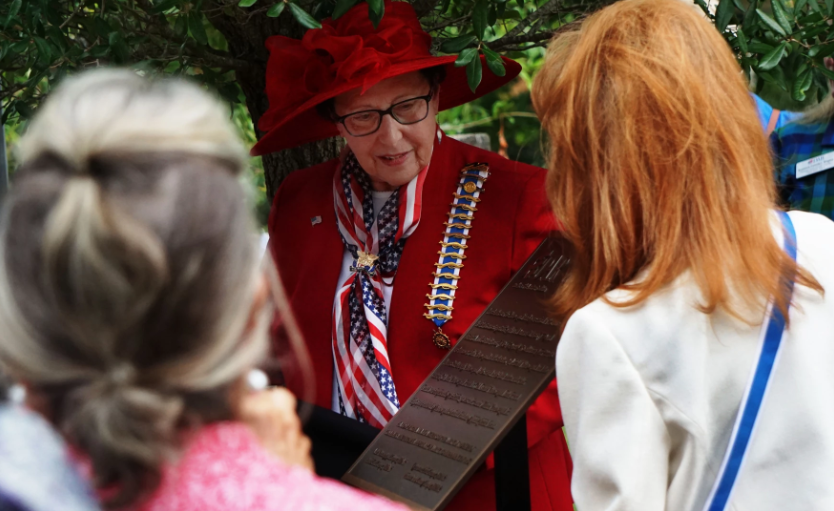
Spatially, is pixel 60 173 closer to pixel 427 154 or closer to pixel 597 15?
pixel 597 15

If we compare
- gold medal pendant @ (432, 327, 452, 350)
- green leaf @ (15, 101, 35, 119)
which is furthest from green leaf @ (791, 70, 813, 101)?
green leaf @ (15, 101, 35, 119)

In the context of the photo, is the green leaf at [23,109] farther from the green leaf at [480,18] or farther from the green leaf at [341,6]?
the green leaf at [480,18]

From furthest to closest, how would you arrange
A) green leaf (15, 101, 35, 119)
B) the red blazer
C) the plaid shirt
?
1. the plaid shirt
2. green leaf (15, 101, 35, 119)
3. the red blazer

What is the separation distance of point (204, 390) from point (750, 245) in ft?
3.24

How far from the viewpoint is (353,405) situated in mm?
2322

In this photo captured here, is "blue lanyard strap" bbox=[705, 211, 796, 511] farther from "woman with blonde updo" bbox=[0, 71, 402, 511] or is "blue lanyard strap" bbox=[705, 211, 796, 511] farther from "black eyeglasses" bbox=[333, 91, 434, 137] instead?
"black eyeglasses" bbox=[333, 91, 434, 137]

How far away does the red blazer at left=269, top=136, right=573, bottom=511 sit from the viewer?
2.28 meters

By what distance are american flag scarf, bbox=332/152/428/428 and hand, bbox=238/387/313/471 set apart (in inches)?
34.0

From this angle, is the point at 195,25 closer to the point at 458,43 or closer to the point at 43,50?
the point at 43,50

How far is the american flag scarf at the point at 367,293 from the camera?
7.47 ft

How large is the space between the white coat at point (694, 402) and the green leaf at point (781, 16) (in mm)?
835

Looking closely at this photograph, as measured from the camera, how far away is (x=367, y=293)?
2.35 m

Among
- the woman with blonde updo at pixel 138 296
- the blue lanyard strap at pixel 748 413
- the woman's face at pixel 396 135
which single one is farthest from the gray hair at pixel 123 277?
the woman's face at pixel 396 135

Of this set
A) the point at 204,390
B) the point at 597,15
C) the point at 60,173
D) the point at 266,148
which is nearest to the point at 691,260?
the point at 597,15
